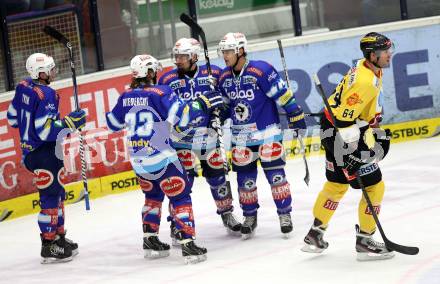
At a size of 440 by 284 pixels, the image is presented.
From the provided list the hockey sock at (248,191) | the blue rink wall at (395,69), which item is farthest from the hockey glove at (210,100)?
the blue rink wall at (395,69)

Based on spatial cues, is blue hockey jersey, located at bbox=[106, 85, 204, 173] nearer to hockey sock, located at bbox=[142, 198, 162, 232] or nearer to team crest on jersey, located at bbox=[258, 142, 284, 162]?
hockey sock, located at bbox=[142, 198, 162, 232]

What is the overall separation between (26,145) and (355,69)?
9.20 feet

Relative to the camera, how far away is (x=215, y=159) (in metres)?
8.07

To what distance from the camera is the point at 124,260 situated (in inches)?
306

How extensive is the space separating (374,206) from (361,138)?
47 cm

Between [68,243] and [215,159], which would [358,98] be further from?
[68,243]

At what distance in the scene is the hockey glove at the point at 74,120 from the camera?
789 centimetres

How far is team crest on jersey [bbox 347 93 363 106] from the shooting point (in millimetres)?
6449

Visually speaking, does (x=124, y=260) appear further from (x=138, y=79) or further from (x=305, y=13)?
(x=305, y=13)

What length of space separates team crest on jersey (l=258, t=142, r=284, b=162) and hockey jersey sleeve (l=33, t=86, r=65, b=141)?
160 cm

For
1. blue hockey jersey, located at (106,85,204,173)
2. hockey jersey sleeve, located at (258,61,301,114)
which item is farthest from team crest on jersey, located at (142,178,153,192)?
hockey jersey sleeve, located at (258,61,301,114)

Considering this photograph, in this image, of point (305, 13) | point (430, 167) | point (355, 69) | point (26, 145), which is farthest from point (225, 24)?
point (355, 69)

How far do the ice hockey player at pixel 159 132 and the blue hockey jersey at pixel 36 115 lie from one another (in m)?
0.61

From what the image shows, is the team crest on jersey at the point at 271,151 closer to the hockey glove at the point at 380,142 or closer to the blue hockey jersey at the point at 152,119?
the blue hockey jersey at the point at 152,119
